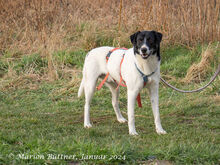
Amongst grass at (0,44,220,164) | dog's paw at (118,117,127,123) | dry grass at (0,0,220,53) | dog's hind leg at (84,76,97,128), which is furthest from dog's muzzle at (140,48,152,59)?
dry grass at (0,0,220,53)

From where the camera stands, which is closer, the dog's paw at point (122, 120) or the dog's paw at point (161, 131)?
the dog's paw at point (161, 131)

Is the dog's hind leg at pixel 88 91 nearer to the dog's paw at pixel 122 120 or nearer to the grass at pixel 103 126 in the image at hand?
the grass at pixel 103 126

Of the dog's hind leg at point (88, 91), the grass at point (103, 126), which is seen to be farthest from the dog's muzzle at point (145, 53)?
the dog's hind leg at point (88, 91)

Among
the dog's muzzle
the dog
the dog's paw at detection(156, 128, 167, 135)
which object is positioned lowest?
the dog's paw at detection(156, 128, 167, 135)

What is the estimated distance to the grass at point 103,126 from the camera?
352 cm

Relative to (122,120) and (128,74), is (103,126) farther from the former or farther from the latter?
(128,74)

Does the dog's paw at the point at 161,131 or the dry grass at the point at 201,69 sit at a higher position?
the dry grass at the point at 201,69

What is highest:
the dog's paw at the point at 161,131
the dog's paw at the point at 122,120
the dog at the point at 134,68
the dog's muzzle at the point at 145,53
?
the dog's muzzle at the point at 145,53

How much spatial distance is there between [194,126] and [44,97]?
3230mm

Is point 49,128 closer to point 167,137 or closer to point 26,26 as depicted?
point 167,137

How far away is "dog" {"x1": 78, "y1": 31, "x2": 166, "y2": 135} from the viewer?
455 cm

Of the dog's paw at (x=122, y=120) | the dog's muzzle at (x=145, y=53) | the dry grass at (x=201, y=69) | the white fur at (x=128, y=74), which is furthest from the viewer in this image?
the dry grass at (x=201, y=69)

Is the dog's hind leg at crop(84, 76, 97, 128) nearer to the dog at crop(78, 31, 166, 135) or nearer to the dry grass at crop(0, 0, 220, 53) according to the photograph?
the dog at crop(78, 31, 166, 135)

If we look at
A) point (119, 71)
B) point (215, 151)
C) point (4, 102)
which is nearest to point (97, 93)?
point (4, 102)
